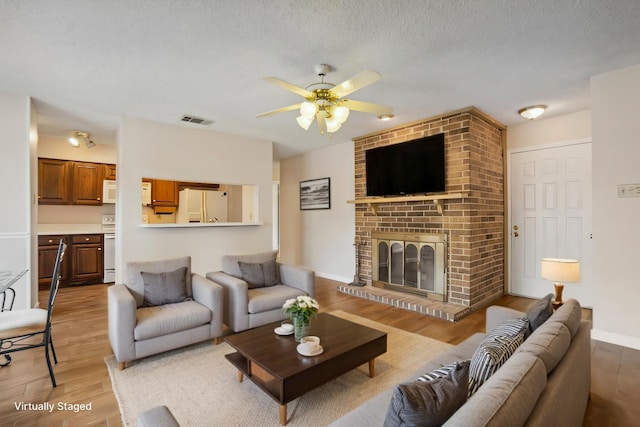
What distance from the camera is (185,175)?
177 inches

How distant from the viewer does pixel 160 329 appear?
2576mm

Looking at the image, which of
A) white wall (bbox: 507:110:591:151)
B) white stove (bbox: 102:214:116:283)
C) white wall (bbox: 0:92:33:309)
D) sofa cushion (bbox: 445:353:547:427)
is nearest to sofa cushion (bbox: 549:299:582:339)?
Answer: sofa cushion (bbox: 445:353:547:427)

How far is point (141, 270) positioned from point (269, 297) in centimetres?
125

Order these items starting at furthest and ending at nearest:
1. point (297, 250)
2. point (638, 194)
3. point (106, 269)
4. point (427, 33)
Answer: point (297, 250), point (106, 269), point (638, 194), point (427, 33)

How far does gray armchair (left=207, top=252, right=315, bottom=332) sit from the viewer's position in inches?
121

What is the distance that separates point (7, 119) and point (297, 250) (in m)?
4.85

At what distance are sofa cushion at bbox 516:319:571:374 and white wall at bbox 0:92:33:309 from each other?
4.46 meters

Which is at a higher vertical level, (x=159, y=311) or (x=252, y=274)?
(x=252, y=274)

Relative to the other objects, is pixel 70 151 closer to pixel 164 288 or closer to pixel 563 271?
pixel 164 288

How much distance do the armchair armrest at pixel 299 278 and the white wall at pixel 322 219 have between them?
6.82ft

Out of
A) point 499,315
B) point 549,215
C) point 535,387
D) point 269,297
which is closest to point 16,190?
point 269,297

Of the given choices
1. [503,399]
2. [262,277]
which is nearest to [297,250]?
[262,277]

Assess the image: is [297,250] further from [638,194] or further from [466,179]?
[638,194]

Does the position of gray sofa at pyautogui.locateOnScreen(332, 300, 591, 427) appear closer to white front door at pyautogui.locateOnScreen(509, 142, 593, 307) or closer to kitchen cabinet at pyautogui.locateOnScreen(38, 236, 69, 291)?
white front door at pyautogui.locateOnScreen(509, 142, 593, 307)
